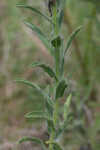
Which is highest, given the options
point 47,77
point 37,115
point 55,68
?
point 55,68

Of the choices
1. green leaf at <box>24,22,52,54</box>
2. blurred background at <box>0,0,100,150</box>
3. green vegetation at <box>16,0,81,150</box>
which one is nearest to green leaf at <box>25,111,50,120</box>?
green vegetation at <box>16,0,81,150</box>

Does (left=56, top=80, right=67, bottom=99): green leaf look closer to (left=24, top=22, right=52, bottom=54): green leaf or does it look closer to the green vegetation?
the green vegetation

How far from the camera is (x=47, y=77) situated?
7.97 feet

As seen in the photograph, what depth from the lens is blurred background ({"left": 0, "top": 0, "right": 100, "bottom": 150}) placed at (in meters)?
2.17

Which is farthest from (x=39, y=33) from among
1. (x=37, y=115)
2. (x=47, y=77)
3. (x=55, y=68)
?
(x=47, y=77)

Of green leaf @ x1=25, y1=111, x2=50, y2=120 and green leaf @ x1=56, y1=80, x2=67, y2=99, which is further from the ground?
green leaf @ x1=56, y1=80, x2=67, y2=99

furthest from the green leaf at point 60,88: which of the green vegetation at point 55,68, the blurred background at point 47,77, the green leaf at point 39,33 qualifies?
the blurred background at point 47,77

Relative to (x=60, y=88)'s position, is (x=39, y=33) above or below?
above

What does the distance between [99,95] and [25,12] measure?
1.42m

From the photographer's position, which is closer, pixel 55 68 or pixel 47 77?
pixel 55 68

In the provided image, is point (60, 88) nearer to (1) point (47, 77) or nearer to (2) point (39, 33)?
(2) point (39, 33)

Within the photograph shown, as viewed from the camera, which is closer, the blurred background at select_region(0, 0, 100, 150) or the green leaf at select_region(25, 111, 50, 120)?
the green leaf at select_region(25, 111, 50, 120)

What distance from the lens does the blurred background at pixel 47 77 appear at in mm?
2174

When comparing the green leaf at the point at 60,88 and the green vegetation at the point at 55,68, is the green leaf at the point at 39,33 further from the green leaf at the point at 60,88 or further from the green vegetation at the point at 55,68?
the green leaf at the point at 60,88
